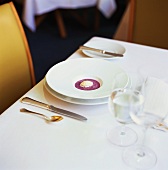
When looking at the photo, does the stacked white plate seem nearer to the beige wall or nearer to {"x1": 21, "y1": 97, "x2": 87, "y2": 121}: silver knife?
{"x1": 21, "y1": 97, "x2": 87, "y2": 121}: silver knife

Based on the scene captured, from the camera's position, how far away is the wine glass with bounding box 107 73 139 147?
652 mm

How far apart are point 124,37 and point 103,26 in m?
1.44

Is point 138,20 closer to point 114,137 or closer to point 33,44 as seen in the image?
point 114,137

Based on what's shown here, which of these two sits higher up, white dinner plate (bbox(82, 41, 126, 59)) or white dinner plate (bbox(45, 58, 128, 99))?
white dinner plate (bbox(45, 58, 128, 99))

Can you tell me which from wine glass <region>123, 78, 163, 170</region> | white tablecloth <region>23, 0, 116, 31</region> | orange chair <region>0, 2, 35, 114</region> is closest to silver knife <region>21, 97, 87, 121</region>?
wine glass <region>123, 78, 163, 170</region>

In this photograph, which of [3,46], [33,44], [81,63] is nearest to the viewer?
[81,63]

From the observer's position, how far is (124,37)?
1902 millimetres

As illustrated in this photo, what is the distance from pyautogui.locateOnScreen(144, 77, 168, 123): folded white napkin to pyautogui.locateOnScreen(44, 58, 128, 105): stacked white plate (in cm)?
8

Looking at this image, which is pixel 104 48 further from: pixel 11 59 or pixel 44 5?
pixel 44 5

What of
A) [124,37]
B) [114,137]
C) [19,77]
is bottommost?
[124,37]

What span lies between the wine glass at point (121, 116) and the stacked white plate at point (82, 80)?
2.4 inches

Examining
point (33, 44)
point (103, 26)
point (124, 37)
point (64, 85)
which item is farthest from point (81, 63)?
point (103, 26)

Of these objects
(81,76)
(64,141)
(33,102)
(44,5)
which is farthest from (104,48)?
(44,5)

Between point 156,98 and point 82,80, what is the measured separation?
260 millimetres
